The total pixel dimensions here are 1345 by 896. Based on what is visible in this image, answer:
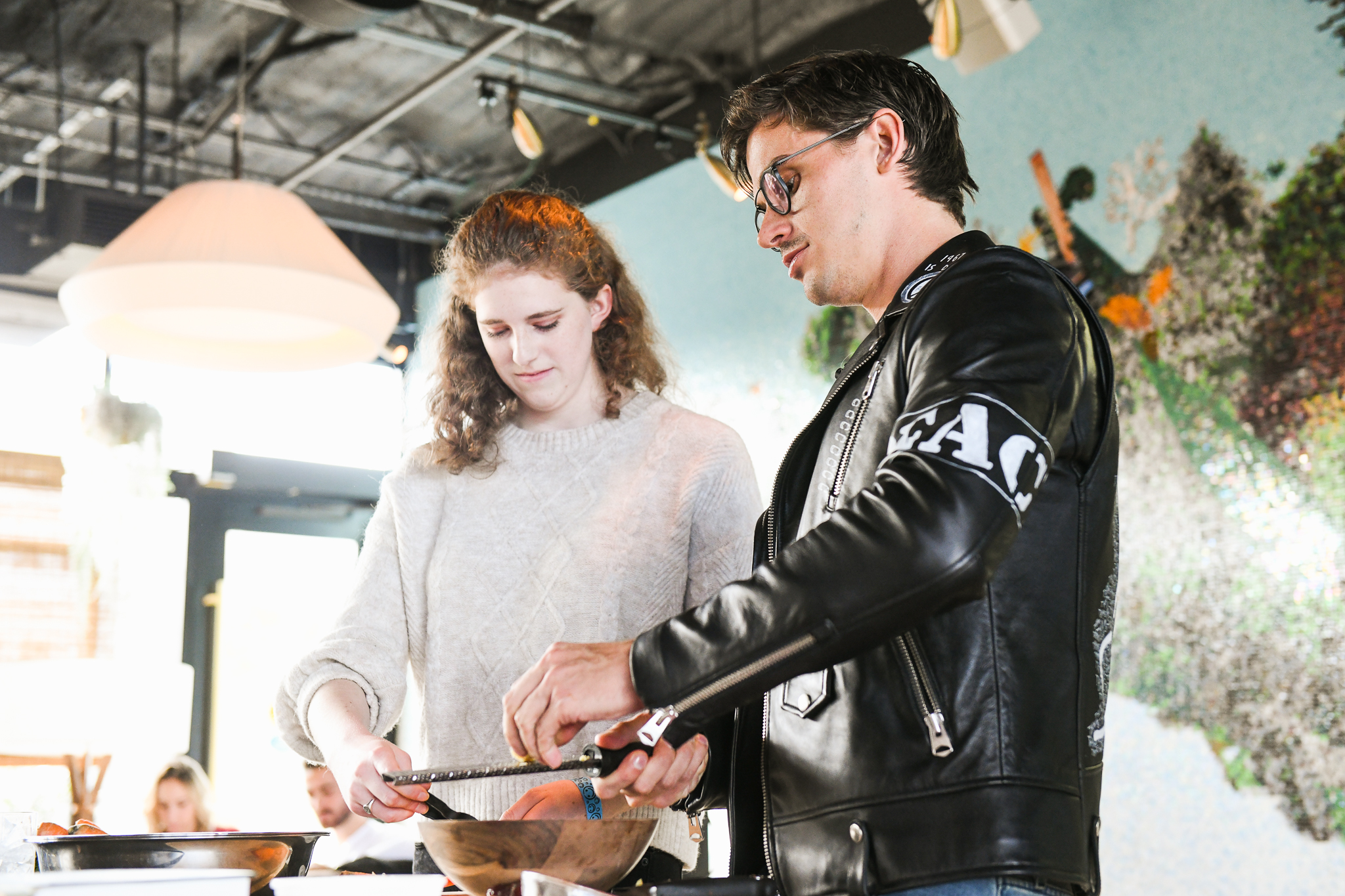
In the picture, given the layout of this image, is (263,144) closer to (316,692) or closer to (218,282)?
(218,282)

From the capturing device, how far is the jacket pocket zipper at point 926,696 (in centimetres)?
103

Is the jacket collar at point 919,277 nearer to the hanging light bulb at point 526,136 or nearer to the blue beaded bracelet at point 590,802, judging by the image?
the blue beaded bracelet at point 590,802

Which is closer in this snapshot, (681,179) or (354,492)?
(681,179)

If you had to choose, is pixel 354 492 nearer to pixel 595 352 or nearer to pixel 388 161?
pixel 388 161

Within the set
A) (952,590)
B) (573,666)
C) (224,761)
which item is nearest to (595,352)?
(573,666)

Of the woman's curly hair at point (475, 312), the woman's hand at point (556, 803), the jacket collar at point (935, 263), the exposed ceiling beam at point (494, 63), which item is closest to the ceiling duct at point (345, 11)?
the woman's curly hair at point (475, 312)

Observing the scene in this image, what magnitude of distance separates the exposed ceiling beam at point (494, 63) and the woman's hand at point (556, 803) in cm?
423

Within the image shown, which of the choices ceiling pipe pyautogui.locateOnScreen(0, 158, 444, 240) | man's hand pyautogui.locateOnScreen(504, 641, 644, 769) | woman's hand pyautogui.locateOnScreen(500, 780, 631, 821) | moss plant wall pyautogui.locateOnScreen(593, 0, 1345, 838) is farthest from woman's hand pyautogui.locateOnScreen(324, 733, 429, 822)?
ceiling pipe pyautogui.locateOnScreen(0, 158, 444, 240)

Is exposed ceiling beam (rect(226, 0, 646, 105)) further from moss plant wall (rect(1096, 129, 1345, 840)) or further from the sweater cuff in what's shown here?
the sweater cuff

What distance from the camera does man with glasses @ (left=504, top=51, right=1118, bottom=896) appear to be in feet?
3.23

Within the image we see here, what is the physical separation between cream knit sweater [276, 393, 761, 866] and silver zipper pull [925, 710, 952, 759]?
0.63m

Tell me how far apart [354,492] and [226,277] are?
201 inches

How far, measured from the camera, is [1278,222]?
12.1 feet

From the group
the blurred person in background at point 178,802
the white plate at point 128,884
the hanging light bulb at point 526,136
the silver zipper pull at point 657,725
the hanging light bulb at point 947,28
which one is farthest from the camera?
the blurred person in background at point 178,802
